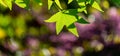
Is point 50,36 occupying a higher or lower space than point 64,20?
lower

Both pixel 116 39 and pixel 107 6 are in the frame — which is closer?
pixel 116 39

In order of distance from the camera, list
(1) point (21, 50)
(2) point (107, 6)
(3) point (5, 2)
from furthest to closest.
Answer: (2) point (107, 6), (1) point (21, 50), (3) point (5, 2)

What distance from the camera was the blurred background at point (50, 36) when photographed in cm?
391

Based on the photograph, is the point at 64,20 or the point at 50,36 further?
the point at 50,36

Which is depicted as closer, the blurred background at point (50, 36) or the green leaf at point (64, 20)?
the green leaf at point (64, 20)

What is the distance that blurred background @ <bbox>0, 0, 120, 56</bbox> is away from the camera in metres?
3.91

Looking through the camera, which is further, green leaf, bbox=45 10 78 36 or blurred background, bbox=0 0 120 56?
blurred background, bbox=0 0 120 56

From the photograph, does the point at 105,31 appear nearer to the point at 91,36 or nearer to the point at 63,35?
the point at 91,36

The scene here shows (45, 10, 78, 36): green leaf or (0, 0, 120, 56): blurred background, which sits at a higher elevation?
(45, 10, 78, 36): green leaf

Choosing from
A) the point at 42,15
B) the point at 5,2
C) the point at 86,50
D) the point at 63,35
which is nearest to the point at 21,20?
the point at 42,15

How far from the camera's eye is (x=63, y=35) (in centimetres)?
392

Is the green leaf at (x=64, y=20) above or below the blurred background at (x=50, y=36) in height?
above

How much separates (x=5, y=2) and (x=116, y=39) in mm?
2557

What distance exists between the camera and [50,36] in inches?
156
